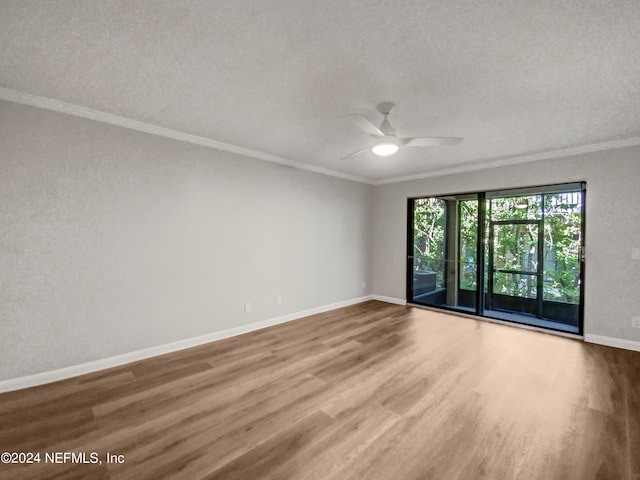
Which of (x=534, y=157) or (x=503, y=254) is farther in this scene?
(x=503, y=254)

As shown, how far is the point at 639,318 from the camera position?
11.3 feet

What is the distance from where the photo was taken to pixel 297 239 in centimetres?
475

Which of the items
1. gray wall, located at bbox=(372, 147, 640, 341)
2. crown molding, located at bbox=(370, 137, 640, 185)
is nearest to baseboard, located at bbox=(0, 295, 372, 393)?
crown molding, located at bbox=(370, 137, 640, 185)

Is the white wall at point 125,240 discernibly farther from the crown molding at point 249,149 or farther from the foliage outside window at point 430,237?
the foliage outside window at point 430,237

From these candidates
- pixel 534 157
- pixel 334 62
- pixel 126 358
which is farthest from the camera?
pixel 534 157

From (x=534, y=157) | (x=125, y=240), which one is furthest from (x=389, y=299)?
(x=125, y=240)

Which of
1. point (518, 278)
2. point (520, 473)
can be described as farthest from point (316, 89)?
point (518, 278)

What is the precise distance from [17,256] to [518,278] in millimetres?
6318

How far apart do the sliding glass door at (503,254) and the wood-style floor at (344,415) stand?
3.57ft

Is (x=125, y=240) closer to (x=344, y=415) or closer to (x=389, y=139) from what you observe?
(x=344, y=415)

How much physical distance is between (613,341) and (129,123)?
6.35m

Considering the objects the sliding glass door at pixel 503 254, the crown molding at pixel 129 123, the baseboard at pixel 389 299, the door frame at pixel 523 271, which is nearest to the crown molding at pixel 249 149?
the crown molding at pixel 129 123

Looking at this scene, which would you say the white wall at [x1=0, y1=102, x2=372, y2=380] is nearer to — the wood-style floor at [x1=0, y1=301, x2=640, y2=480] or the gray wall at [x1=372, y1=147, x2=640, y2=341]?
the wood-style floor at [x1=0, y1=301, x2=640, y2=480]

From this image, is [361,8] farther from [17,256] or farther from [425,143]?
[17,256]
